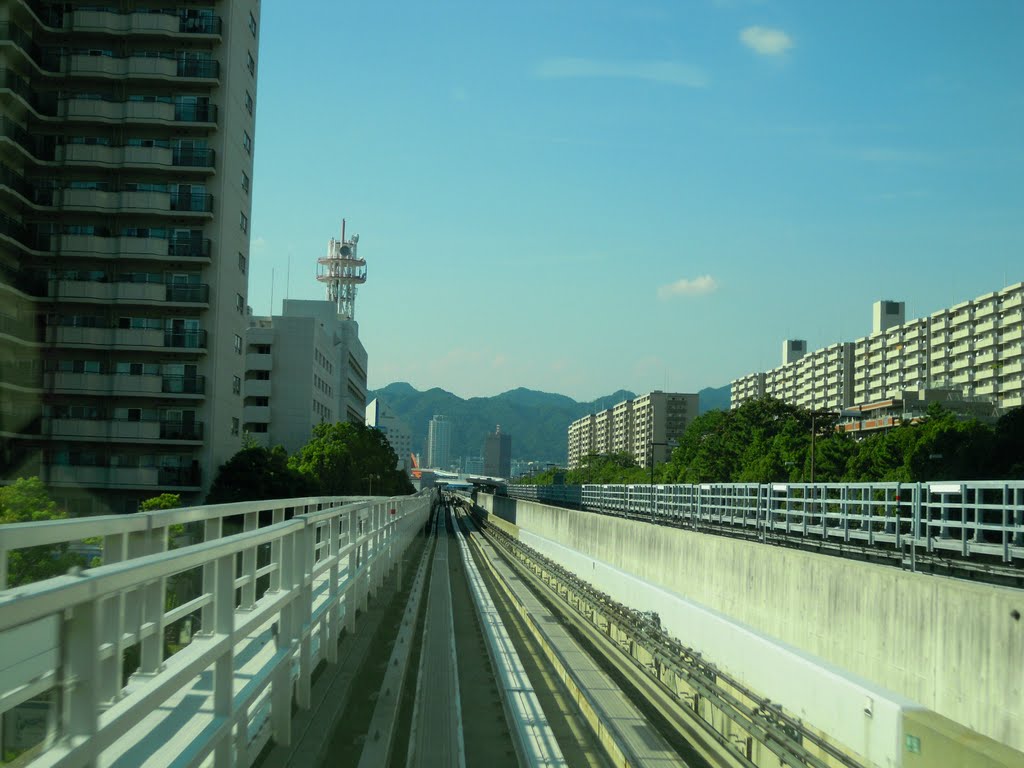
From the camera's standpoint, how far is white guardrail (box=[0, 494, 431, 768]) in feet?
9.18

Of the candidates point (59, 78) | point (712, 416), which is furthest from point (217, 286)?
point (712, 416)

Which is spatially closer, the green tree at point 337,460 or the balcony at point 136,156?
the balcony at point 136,156

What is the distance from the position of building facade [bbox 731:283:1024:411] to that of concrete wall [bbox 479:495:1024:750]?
304ft

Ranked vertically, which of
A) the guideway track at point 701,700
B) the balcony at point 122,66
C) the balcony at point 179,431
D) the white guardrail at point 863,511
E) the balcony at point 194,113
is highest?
the balcony at point 122,66

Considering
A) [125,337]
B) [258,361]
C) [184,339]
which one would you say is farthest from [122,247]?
[258,361]

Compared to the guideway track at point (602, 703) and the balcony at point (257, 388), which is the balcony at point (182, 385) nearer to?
the guideway track at point (602, 703)

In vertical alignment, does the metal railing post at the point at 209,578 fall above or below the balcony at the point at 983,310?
below

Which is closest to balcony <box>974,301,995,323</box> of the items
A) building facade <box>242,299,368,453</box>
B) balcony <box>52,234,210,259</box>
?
building facade <box>242,299,368,453</box>

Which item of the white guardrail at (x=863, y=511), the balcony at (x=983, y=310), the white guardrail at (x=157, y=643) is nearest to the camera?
the white guardrail at (x=157, y=643)

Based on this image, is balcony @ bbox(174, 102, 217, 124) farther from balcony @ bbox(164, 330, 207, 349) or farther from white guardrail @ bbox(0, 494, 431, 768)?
white guardrail @ bbox(0, 494, 431, 768)

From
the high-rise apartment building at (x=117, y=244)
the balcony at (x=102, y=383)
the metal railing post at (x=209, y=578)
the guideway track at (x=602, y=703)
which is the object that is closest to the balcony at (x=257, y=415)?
the high-rise apartment building at (x=117, y=244)

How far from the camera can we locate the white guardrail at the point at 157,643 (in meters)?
2.80

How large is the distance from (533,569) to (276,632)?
1294 inches

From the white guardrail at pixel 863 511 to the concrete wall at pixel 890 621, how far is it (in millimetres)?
1154
